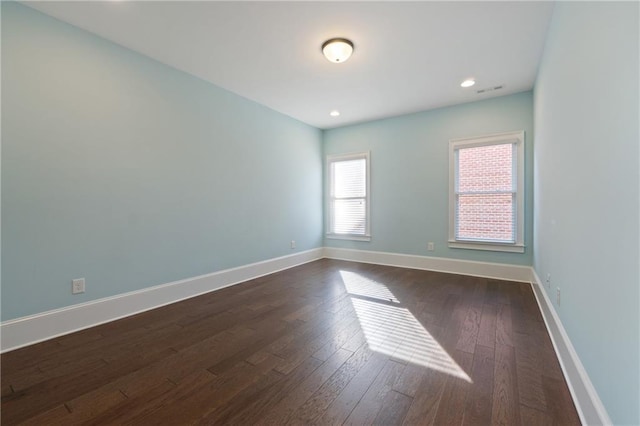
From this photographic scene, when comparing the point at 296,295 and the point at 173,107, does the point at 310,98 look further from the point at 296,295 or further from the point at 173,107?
the point at 296,295

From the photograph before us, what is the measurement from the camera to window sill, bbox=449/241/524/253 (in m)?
3.81

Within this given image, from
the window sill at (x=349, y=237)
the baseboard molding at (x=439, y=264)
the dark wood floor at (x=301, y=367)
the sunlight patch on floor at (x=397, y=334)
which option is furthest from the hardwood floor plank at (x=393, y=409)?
the window sill at (x=349, y=237)

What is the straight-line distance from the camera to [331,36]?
250cm

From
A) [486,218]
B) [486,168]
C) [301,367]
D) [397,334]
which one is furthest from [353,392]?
[486,168]

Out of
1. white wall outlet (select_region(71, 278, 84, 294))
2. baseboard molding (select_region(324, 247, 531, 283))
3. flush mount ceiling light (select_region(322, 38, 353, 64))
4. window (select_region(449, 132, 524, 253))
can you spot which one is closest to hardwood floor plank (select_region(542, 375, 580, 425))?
baseboard molding (select_region(324, 247, 531, 283))

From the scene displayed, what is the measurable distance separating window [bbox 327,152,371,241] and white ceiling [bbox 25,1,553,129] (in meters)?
1.67

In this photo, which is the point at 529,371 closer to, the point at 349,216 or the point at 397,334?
the point at 397,334

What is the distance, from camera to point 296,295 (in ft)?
10.7

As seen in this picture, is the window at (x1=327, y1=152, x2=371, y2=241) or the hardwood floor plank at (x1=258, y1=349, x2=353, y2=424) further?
the window at (x1=327, y1=152, x2=371, y2=241)

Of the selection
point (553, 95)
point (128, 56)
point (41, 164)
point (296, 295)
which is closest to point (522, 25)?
point (553, 95)

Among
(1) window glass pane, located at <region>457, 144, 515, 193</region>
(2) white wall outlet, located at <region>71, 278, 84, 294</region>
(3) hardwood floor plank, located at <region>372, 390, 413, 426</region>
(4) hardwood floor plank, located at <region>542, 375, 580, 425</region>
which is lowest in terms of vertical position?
(3) hardwood floor plank, located at <region>372, 390, 413, 426</region>

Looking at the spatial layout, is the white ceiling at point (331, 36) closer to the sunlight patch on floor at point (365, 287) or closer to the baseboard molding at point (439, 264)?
the baseboard molding at point (439, 264)

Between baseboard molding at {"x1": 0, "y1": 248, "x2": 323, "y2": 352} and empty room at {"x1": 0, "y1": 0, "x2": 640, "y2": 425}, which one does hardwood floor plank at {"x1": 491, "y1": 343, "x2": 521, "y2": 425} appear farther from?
baseboard molding at {"x1": 0, "y1": 248, "x2": 323, "y2": 352}

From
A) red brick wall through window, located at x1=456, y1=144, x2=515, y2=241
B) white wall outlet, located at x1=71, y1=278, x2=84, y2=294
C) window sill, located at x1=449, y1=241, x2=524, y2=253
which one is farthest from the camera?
red brick wall through window, located at x1=456, y1=144, x2=515, y2=241
